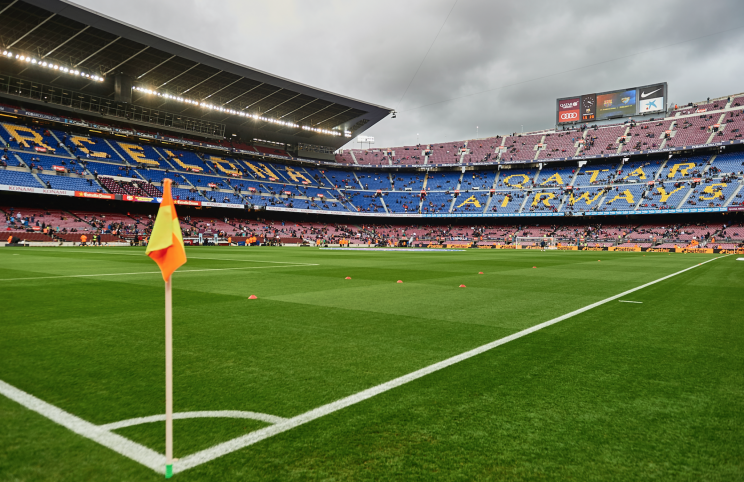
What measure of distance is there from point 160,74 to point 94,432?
55872 mm

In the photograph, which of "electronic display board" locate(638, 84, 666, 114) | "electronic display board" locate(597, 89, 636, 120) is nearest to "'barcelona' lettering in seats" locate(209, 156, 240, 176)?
"electronic display board" locate(597, 89, 636, 120)

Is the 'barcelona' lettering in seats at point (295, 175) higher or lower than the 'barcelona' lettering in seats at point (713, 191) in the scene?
higher

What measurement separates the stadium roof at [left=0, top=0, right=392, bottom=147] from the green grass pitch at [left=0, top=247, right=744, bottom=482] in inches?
1694

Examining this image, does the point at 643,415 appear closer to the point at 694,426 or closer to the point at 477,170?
the point at 694,426

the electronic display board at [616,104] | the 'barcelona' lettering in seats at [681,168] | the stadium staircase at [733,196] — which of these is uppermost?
the electronic display board at [616,104]

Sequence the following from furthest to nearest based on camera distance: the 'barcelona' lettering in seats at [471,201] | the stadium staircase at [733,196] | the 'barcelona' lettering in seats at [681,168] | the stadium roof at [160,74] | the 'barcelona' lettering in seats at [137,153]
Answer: the 'barcelona' lettering in seats at [471,201] < the 'barcelona' lettering in seats at [681,168] < the 'barcelona' lettering in seats at [137,153] < the stadium staircase at [733,196] < the stadium roof at [160,74]

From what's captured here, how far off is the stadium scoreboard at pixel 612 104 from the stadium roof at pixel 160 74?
A: 38943mm

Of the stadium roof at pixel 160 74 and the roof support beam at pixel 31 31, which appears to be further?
the stadium roof at pixel 160 74

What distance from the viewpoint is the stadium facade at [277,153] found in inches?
1720

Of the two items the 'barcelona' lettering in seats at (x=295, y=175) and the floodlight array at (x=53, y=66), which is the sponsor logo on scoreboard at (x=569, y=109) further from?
the floodlight array at (x=53, y=66)

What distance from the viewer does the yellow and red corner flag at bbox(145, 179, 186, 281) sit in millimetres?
2373

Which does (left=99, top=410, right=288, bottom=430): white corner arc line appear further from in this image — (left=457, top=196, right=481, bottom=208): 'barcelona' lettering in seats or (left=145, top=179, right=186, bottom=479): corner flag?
(left=457, top=196, right=481, bottom=208): 'barcelona' lettering in seats

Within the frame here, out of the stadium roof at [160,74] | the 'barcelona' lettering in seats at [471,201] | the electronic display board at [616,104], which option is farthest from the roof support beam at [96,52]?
the electronic display board at [616,104]

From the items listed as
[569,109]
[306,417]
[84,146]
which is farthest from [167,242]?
[569,109]
